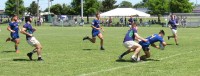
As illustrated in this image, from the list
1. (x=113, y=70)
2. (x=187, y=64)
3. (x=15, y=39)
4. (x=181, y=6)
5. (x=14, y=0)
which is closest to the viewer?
(x=113, y=70)

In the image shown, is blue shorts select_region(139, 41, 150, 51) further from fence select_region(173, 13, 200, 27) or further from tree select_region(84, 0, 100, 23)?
tree select_region(84, 0, 100, 23)

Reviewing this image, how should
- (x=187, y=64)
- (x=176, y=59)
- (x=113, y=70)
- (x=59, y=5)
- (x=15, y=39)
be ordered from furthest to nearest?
(x=59, y=5) < (x=15, y=39) < (x=176, y=59) < (x=187, y=64) < (x=113, y=70)

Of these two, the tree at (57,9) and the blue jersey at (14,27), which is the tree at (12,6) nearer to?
the tree at (57,9)

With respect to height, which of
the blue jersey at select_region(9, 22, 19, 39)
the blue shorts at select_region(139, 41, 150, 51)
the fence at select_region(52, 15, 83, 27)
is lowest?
the fence at select_region(52, 15, 83, 27)

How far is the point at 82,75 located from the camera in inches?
447

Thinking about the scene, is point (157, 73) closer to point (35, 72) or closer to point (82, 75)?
point (82, 75)

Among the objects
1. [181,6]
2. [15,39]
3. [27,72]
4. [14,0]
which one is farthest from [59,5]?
[27,72]

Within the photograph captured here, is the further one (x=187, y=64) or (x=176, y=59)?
(x=176, y=59)

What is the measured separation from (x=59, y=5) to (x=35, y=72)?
114414 millimetres

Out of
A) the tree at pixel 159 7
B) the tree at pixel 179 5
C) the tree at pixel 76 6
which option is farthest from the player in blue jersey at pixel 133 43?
the tree at pixel 76 6

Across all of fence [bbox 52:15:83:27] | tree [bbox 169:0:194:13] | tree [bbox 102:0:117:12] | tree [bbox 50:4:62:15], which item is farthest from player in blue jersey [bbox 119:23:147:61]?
tree [bbox 102:0:117:12]

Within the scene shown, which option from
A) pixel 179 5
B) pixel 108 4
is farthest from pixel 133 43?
pixel 108 4

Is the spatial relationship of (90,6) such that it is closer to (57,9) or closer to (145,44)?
(57,9)

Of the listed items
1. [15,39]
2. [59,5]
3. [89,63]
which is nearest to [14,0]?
[59,5]
